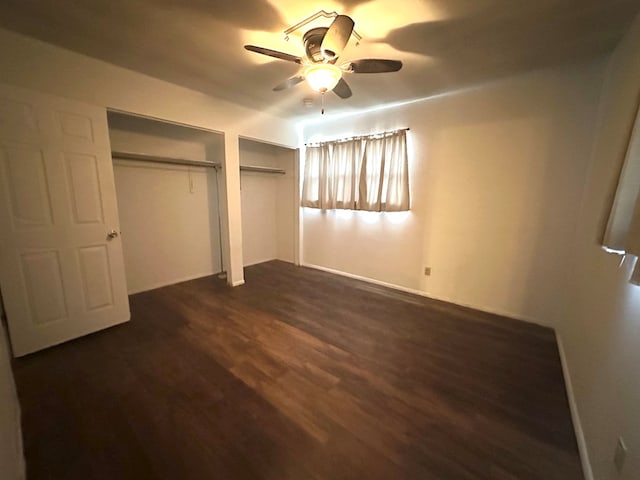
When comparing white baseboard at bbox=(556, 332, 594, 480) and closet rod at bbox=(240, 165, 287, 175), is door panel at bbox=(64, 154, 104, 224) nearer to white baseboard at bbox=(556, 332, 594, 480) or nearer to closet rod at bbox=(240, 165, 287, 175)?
closet rod at bbox=(240, 165, 287, 175)

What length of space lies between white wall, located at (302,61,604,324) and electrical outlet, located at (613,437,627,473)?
1.92 metres

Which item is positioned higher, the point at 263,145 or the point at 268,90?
the point at 268,90

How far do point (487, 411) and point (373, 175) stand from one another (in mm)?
2812

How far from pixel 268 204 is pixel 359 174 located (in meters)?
2.02

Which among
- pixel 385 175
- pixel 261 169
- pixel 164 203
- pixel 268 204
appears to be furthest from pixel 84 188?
pixel 385 175

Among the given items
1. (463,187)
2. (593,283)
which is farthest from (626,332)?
(463,187)

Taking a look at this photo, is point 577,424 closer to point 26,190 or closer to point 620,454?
point 620,454

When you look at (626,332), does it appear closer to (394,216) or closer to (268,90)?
(394,216)

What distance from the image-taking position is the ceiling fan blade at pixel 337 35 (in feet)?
4.54

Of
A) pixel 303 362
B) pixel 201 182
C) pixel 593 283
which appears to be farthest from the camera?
pixel 201 182

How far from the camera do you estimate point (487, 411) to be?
1.57 metres

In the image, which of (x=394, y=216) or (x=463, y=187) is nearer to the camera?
(x=463, y=187)

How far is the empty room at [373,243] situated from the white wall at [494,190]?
0.07 ft

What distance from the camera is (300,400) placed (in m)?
1.65
